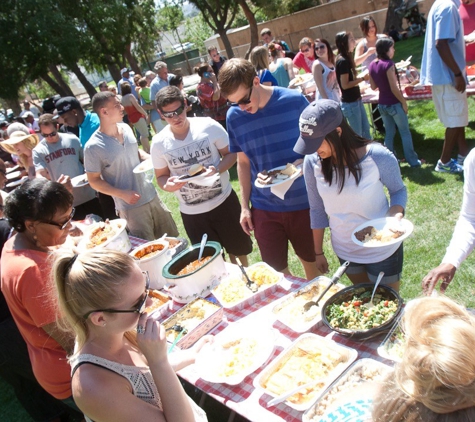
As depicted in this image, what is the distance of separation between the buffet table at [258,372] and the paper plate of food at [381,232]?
44 cm

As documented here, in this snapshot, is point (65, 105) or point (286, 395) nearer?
Result: point (286, 395)

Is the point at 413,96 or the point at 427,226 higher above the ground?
the point at 413,96

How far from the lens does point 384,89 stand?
529 cm

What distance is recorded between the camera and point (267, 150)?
288 cm

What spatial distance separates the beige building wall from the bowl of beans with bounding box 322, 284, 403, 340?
2272 cm

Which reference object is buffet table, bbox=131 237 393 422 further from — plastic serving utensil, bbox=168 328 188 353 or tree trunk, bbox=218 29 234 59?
tree trunk, bbox=218 29 234 59

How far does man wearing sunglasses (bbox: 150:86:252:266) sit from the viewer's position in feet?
10.3

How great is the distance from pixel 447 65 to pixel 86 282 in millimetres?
4263

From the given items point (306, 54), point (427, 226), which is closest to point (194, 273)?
point (427, 226)

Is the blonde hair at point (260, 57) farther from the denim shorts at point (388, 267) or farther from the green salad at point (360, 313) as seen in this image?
the green salad at point (360, 313)

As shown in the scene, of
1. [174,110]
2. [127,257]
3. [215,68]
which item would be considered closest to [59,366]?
[127,257]

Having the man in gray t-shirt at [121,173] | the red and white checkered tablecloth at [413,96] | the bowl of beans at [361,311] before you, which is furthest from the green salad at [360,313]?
the red and white checkered tablecloth at [413,96]

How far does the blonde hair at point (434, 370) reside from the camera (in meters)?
0.88

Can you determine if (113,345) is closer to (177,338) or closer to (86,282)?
(86,282)
